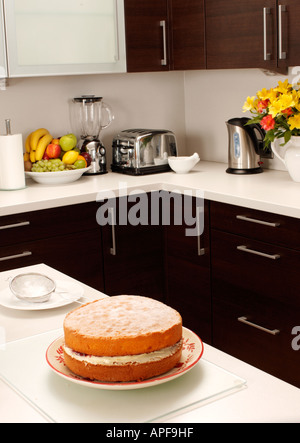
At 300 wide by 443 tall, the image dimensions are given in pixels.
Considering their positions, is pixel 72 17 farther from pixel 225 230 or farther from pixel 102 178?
pixel 225 230

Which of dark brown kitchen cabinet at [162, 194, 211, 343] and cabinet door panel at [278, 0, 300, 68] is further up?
cabinet door panel at [278, 0, 300, 68]

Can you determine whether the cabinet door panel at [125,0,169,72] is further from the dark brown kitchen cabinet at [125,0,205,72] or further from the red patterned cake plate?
the red patterned cake plate

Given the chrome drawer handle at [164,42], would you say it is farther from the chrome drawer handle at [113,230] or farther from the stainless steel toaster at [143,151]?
the chrome drawer handle at [113,230]

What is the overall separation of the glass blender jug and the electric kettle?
0.63 m

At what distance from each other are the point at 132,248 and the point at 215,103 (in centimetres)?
98

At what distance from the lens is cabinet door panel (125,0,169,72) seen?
10.2 feet

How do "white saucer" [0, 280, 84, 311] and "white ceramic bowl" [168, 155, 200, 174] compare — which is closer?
"white saucer" [0, 280, 84, 311]

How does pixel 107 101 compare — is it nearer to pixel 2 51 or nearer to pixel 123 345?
pixel 2 51

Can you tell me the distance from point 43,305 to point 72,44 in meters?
1.87

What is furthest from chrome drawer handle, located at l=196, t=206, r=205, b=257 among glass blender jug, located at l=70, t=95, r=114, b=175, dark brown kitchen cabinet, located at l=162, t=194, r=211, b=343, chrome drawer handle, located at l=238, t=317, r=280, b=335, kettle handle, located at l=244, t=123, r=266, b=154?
glass blender jug, located at l=70, t=95, r=114, b=175

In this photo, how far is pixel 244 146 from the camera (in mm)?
2965

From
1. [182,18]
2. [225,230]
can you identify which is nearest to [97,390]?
[225,230]

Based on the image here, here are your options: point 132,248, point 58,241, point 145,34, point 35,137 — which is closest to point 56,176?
point 35,137

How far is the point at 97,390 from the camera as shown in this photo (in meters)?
0.99
